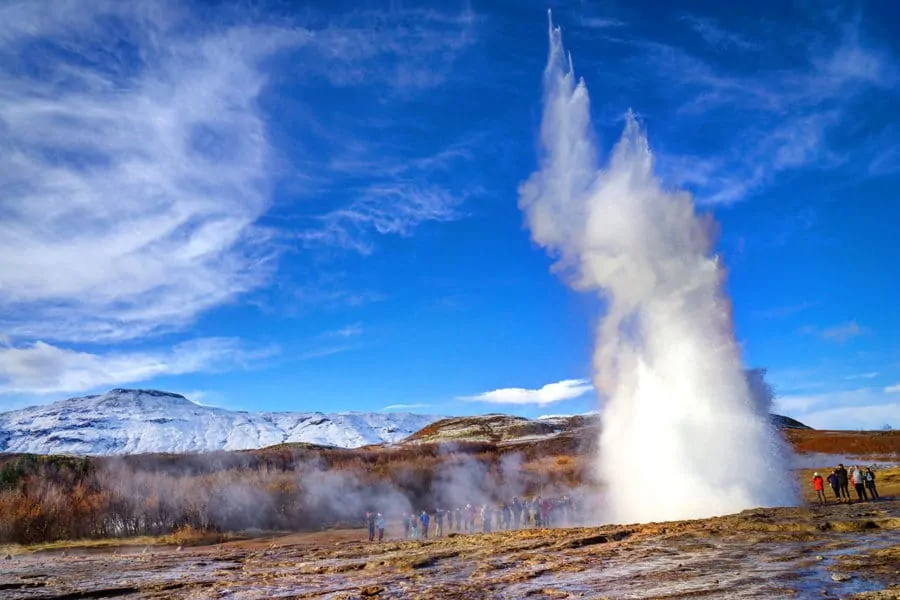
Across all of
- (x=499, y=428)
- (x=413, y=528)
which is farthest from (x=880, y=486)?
(x=499, y=428)

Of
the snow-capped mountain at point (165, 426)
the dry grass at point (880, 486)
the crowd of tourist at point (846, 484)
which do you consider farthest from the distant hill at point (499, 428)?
the crowd of tourist at point (846, 484)

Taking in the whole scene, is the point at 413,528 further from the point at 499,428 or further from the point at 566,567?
the point at 499,428

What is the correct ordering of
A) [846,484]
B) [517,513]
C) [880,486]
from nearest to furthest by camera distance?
[846,484] → [517,513] → [880,486]

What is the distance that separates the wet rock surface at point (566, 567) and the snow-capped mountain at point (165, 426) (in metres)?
85.8

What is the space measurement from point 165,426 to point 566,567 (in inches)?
4511

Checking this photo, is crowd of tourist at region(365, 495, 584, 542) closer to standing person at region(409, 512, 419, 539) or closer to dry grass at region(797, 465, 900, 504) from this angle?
standing person at region(409, 512, 419, 539)

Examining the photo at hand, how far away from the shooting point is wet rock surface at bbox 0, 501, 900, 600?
329 inches

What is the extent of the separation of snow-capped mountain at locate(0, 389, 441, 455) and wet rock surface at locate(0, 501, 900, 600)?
85778 millimetres

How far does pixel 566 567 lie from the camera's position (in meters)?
10.8

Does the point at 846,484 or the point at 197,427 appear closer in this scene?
the point at 846,484

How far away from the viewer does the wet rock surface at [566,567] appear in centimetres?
835

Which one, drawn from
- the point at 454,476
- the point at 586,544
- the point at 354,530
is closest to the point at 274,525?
the point at 354,530

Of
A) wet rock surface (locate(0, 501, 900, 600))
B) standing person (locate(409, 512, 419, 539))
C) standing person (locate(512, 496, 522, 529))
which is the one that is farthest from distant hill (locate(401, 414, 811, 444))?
wet rock surface (locate(0, 501, 900, 600))

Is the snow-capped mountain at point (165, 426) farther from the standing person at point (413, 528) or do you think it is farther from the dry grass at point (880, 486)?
the dry grass at point (880, 486)
